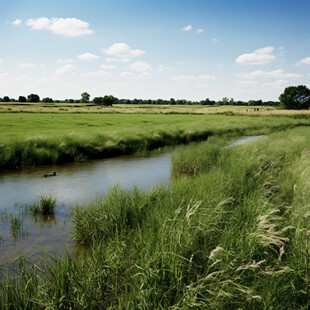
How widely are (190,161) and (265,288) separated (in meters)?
10.1

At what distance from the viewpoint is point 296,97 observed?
85625 mm

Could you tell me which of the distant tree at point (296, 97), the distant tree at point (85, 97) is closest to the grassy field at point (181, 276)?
the distant tree at point (296, 97)

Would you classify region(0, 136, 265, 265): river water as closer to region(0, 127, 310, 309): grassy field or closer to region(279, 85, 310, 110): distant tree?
region(0, 127, 310, 309): grassy field

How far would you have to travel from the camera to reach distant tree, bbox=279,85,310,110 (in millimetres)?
84375

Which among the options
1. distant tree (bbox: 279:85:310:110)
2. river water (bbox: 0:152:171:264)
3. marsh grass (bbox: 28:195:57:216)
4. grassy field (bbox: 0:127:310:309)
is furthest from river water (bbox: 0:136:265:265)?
distant tree (bbox: 279:85:310:110)

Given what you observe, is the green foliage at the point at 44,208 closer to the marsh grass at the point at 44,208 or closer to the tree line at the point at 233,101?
the marsh grass at the point at 44,208

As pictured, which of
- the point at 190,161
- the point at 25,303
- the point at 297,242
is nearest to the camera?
the point at 25,303

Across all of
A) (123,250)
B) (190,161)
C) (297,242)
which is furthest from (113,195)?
(190,161)

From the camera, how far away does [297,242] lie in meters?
4.07

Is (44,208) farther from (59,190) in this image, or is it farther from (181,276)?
(181,276)

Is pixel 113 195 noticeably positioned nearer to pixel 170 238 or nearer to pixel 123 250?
pixel 123 250

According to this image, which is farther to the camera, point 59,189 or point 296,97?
point 296,97

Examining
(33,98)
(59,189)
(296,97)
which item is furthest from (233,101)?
(59,189)

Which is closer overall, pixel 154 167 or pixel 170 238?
pixel 170 238
